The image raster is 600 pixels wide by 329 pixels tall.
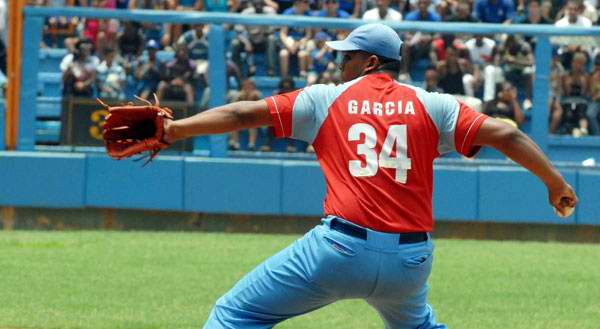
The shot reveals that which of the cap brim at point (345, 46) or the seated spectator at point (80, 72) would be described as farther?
Result: the seated spectator at point (80, 72)

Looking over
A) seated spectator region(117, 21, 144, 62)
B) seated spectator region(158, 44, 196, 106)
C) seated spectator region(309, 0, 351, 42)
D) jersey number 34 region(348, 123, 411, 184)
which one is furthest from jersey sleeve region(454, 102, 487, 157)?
seated spectator region(309, 0, 351, 42)

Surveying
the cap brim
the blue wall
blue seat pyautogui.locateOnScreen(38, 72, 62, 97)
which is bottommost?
the blue wall

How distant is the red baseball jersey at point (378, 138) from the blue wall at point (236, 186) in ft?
30.0

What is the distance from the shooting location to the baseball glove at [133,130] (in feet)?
17.6

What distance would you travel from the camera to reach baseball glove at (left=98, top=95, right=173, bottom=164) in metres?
5.36

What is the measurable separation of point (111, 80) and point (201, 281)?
444 centimetres

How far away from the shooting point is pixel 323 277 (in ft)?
17.0

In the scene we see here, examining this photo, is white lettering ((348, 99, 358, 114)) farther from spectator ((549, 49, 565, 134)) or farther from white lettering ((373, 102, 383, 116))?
spectator ((549, 49, 565, 134))

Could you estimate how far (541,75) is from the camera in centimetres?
1452

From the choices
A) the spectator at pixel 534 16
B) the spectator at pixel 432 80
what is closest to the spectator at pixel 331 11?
the spectator at pixel 534 16

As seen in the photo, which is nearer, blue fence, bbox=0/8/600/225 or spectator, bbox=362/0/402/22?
blue fence, bbox=0/8/600/225

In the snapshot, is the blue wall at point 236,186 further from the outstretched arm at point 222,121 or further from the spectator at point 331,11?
the outstretched arm at point 222,121

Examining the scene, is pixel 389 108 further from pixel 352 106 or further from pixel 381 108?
pixel 352 106

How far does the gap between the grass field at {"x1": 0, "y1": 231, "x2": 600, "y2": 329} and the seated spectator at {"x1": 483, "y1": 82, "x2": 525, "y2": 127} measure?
1.45 meters
